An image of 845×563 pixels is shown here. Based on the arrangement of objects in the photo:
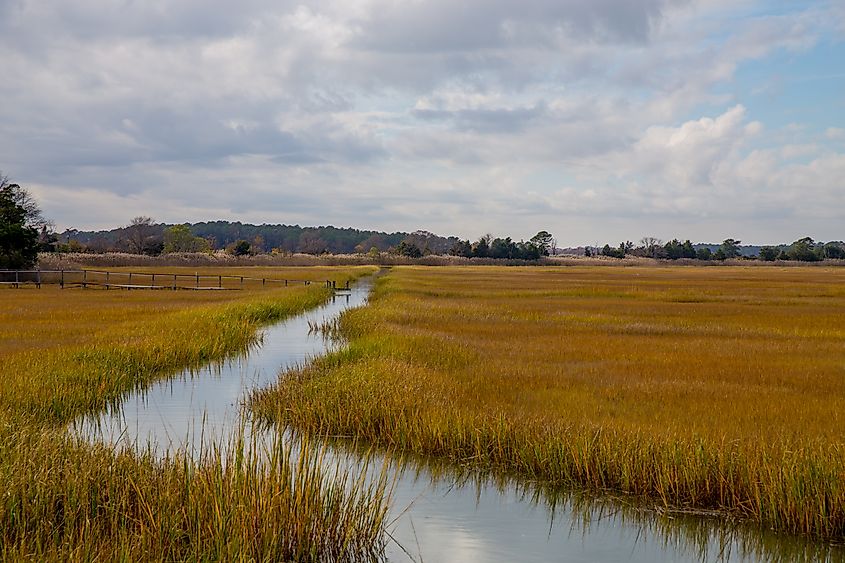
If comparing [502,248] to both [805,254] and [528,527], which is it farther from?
[528,527]

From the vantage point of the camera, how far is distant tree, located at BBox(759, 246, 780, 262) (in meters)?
174

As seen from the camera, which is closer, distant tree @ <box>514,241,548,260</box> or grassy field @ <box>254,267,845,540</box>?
grassy field @ <box>254,267,845,540</box>

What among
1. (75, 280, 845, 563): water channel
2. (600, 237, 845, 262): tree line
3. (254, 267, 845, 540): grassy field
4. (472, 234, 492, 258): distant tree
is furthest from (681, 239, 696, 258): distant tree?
(75, 280, 845, 563): water channel

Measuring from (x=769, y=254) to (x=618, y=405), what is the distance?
17711 centimetres

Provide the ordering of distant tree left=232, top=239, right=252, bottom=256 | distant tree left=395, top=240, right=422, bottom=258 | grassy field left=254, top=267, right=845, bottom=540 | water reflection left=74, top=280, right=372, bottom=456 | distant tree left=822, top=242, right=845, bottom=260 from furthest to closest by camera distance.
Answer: distant tree left=822, top=242, right=845, bottom=260
distant tree left=395, top=240, right=422, bottom=258
distant tree left=232, top=239, right=252, bottom=256
water reflection left=74, top=280, right=372, bottom=456
grassy field left=254, top=267, right=845, bottom=540

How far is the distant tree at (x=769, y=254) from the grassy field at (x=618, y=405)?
160m

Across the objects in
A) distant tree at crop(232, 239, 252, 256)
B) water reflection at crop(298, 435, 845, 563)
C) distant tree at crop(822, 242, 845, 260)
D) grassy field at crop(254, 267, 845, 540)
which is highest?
distant tree at crop(822, 242, 845, 260)

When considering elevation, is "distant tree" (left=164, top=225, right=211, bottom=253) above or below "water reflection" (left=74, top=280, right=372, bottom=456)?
above

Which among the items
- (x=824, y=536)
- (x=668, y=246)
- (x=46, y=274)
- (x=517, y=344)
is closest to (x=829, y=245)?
(x=668, y=246)

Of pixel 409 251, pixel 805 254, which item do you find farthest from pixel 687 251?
pixel 409 251

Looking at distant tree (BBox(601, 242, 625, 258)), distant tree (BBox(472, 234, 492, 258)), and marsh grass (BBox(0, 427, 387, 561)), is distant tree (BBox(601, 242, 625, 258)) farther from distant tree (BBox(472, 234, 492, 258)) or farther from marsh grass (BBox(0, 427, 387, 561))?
marsh grass (BBox(0, 427, 387, 561))

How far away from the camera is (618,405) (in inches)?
531

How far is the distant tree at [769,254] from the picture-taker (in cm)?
17362

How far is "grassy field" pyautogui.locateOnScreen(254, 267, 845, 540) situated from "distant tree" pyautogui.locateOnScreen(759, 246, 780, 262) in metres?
160
